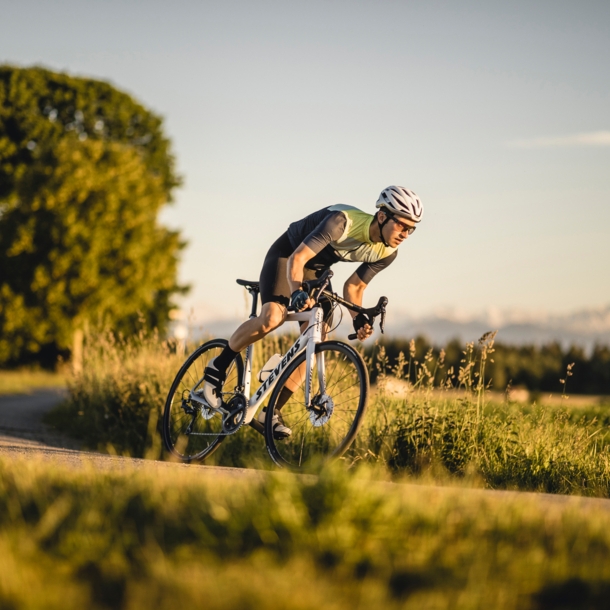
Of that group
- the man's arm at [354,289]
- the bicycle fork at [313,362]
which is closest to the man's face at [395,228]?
the man's arm at [354,289]

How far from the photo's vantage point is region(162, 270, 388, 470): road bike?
5.61 meters

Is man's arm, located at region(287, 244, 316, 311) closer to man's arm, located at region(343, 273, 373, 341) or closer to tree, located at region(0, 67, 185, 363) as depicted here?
man's arm, located at region(343, 273, 373, 341)

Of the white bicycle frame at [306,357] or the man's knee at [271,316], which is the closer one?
the white bicycle frame at [306,357]

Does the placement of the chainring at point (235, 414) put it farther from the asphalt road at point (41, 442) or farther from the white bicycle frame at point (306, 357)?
the asphalt road at point (41, 442)

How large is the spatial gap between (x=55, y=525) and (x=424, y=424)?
4093mm

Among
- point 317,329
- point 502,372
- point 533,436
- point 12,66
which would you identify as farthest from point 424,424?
point 12,66

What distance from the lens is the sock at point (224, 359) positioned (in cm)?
657

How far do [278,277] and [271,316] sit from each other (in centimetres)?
32

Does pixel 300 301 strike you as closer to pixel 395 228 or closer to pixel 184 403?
pixel 395 228

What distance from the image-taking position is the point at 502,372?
2020 cm

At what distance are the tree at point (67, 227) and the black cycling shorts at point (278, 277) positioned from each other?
24.2m

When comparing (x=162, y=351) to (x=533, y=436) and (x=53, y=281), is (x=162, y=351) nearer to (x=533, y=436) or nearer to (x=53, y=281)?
(x=533, y=436)

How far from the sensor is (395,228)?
5965 millimetres

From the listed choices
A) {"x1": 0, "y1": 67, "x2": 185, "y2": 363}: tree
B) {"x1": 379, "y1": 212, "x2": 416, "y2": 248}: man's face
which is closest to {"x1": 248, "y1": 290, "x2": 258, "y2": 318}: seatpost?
{"x1": 379, "y1": 212, "x2": 416, "y2": 248}: man's face
